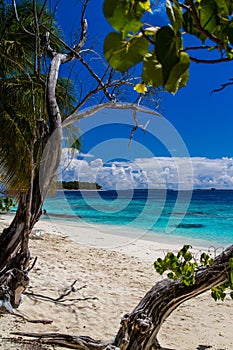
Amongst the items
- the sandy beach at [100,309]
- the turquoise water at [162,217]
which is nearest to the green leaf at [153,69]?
the sandy beach at [100,309]

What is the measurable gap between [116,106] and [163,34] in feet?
11.7

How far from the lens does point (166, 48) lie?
37cm

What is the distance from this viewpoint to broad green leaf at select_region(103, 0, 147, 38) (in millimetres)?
361

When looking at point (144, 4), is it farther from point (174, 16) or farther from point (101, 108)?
point (101, 108)

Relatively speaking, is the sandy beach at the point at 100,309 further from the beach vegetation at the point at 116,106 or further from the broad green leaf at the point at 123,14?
the broad green leaf at the point at 123,14

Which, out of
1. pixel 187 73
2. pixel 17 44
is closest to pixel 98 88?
pixel 17 44

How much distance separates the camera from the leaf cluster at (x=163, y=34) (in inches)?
14.5

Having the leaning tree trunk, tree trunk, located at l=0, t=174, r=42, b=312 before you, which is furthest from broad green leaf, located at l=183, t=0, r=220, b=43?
tree trunk, located at l=0, t=174, r=42, b=312

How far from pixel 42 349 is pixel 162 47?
8.13 ft

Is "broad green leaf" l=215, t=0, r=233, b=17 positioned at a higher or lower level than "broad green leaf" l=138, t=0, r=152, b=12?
higher

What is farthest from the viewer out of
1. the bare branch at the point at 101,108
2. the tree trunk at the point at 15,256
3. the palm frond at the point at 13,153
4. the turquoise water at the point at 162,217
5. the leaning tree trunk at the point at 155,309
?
the turquoise water at the point at 162,217

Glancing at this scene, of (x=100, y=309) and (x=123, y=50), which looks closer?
(x=123, y=50)

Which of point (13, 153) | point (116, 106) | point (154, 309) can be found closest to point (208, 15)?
point (154, 309)

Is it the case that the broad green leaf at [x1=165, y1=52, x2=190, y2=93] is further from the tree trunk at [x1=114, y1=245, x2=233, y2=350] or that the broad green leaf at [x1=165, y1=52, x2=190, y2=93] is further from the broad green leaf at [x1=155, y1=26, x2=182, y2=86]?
the tree trunk at [x1=114, y1=245, x2=233, y2=350]
